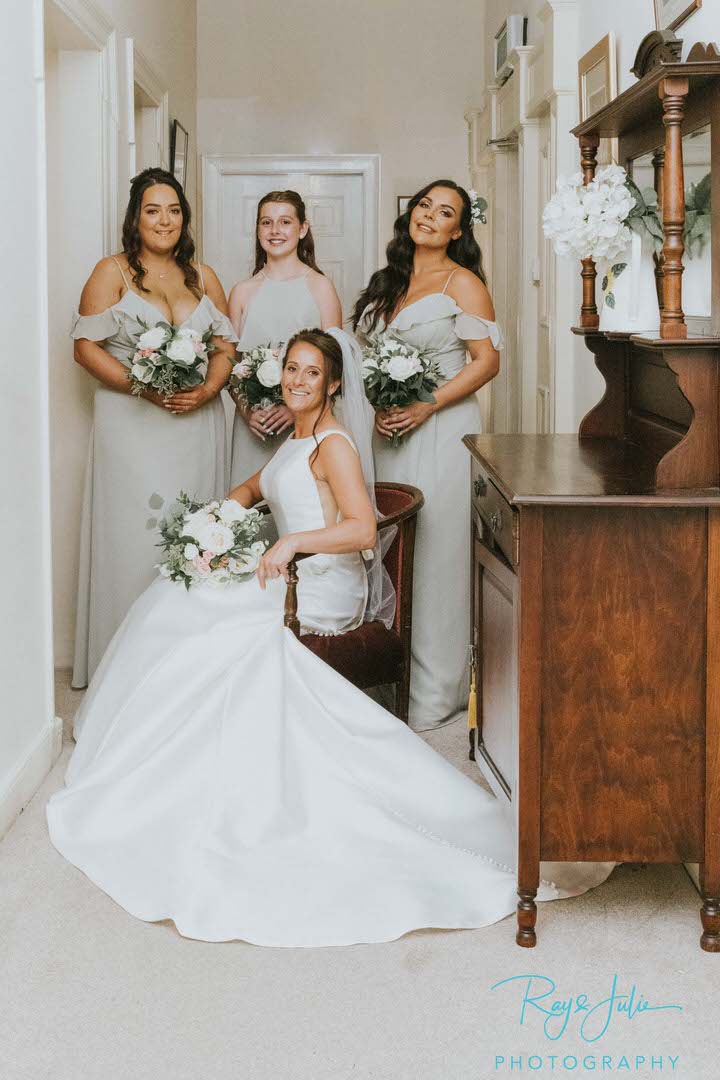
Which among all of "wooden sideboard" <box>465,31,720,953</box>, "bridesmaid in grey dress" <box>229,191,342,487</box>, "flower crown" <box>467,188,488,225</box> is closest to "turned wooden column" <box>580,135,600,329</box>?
"wooden sideboard" <box>465,31,720,953</box>

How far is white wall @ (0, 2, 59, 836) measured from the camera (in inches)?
132

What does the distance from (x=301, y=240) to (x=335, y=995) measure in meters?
3.05

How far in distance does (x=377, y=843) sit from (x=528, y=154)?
4.28m

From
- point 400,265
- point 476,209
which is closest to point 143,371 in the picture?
point 400,265

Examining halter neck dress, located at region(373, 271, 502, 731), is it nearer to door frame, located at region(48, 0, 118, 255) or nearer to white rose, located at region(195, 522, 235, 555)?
white rose, located at region(195, 522, 235, 555)

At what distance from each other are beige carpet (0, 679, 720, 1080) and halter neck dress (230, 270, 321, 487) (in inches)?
81.6

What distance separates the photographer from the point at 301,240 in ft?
15.2

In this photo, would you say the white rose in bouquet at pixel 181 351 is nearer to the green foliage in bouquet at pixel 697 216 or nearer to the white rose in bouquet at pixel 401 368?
the white rose in bouquet at pixel 401 368

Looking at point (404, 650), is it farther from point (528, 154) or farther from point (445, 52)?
point (445, 52)

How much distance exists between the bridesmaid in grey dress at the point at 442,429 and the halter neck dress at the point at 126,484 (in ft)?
2.41

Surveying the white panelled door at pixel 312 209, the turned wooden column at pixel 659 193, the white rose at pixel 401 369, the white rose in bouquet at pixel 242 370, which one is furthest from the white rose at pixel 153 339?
the white panelled door at pixel 312 209

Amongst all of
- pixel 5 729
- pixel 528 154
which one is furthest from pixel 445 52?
pixel 5 729

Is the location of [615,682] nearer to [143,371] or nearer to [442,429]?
[442,429]

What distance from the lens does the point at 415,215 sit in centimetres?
435
